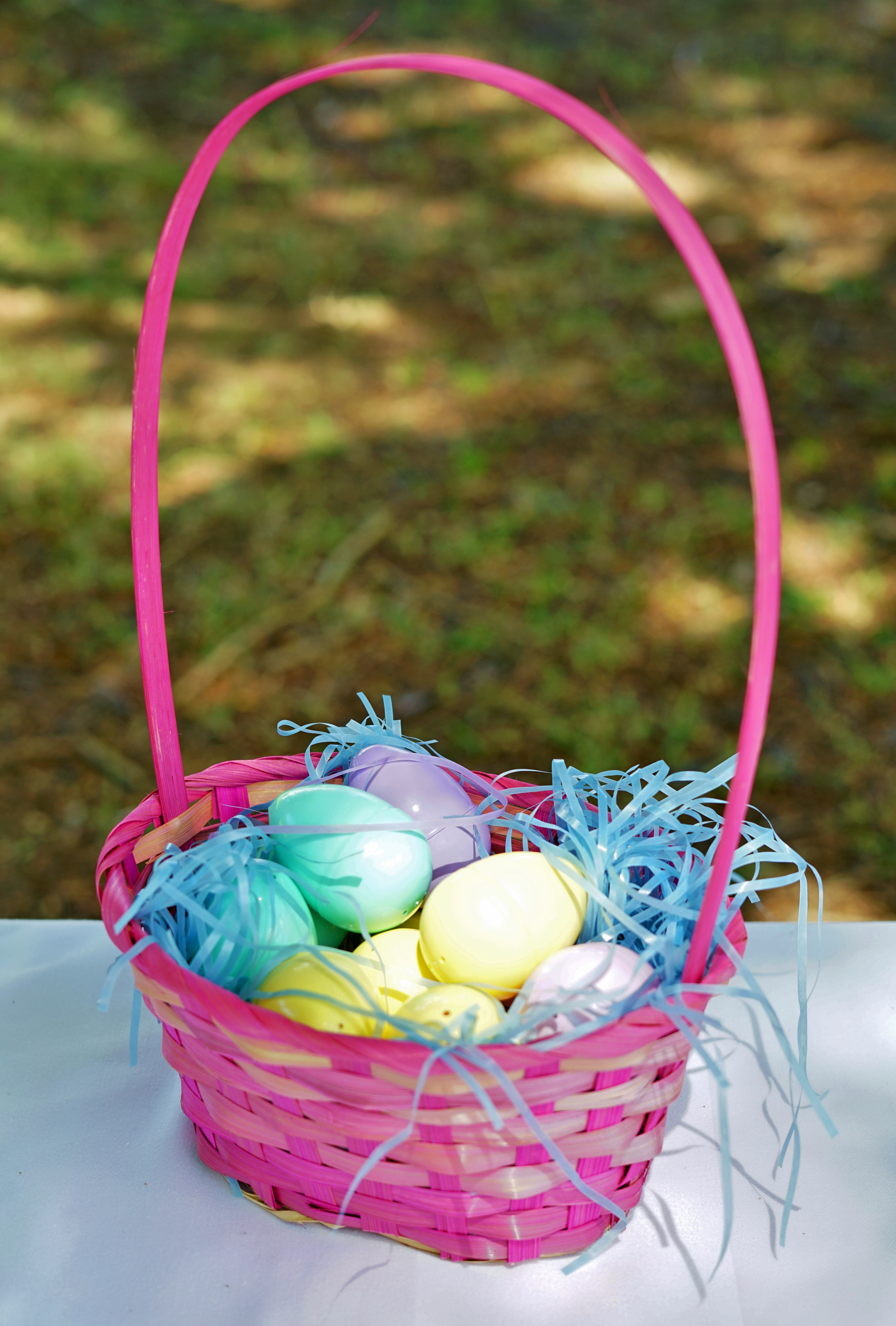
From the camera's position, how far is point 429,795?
84 centimetres

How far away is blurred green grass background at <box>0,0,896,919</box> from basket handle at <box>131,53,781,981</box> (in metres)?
1.02

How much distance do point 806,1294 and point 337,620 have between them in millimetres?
1544

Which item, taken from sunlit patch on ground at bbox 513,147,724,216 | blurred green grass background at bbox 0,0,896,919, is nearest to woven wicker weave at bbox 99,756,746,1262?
blurred green grass background at bbox 0,0,896,919

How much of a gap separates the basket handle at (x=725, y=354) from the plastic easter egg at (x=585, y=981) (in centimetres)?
4

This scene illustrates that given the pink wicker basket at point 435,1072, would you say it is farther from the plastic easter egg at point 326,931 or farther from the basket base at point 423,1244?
the plastic easter egg at point 326,931

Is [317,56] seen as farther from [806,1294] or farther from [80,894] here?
[806,1294]

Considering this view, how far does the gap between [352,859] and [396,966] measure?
0.07 m

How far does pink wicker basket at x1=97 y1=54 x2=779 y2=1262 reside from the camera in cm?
57

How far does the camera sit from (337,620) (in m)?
2.10

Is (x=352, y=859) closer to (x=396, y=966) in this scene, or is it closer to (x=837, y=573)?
(x=396, y=966)

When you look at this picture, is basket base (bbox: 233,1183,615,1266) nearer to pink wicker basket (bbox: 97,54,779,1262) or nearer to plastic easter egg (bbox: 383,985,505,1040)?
pink wicker basket (bbox: 97,54,779,1262)

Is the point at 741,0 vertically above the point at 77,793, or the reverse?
the point at 741,0

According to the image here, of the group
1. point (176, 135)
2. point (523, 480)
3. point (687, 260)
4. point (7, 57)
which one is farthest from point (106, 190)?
point (687, 260)

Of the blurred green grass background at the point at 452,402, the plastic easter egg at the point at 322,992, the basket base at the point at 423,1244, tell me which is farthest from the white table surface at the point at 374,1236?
the blurred green grass background at the point at 452,402
